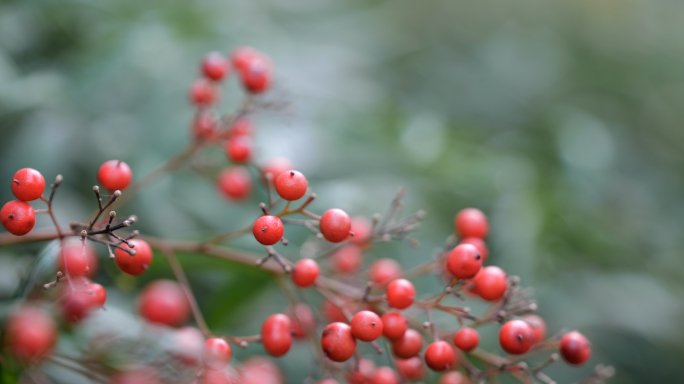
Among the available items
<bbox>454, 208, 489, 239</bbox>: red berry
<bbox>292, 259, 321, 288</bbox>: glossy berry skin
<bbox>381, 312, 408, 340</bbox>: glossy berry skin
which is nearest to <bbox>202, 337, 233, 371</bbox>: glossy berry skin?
<bbox>292, 259, 321, 288</bbox>: glossy berry skin

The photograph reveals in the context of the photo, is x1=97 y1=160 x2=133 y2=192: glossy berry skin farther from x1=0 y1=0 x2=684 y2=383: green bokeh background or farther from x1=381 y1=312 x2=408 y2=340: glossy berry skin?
x1=381 y1=312 x2=408 y2=340: glossy berry skin

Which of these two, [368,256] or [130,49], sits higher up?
[130,49]

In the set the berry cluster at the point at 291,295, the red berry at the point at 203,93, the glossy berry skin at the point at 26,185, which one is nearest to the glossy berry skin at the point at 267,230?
the berry cluster at the point at 291,295

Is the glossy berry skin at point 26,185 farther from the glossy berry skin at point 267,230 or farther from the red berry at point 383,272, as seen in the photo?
the red berry at point 383,272

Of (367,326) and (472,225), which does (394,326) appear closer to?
(367,326)

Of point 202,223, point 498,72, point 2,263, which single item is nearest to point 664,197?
point 498,72

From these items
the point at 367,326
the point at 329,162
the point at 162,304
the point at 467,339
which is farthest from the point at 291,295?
the point at 329,162

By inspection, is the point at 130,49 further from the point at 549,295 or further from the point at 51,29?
the point at 549,295
